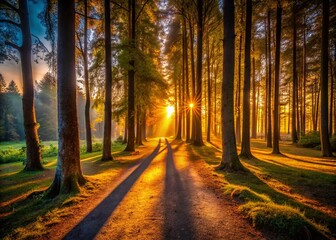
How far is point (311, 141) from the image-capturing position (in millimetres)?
16219

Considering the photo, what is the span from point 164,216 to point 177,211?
13.6 inches

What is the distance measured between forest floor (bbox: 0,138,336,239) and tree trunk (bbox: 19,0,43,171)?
1.77 m

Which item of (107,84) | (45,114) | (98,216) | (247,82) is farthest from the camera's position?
(45,114)

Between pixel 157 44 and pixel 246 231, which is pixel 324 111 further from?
pixel 157 44

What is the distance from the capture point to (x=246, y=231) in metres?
3.02

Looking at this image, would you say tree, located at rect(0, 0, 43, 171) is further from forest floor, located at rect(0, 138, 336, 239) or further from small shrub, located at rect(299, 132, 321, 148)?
small shrub, located at rect(299, 132, 321, 148)

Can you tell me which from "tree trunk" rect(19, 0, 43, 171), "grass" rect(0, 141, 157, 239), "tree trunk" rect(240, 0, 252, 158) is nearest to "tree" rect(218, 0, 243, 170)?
"tree trunk" rect(240, 0, 252, 158)

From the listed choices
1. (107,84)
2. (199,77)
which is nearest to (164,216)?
(107,84)

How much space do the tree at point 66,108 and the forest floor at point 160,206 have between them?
620 millimetres

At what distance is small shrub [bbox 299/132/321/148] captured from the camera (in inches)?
623

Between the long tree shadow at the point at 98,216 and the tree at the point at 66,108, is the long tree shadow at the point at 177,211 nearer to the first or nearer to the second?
the long tree shadow at the point at 98,216

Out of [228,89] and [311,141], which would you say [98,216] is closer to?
[228,89]

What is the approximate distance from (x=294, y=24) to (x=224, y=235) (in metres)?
18.5

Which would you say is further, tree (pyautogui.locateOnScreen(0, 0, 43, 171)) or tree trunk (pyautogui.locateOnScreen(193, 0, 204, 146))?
tree trunk (pyautogui.locateOnScreen(193, 0, 204, 146))
